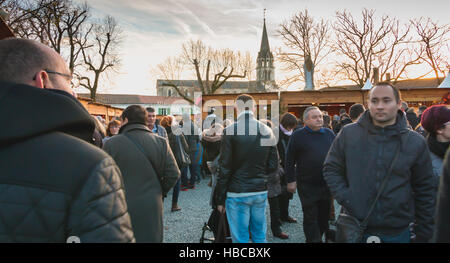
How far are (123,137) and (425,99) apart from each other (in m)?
19.0

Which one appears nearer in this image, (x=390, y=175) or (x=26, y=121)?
(x=26, y=121)

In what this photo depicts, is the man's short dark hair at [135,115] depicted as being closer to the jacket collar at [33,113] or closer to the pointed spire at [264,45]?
the jacket collar at [33,113]

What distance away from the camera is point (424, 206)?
2.29m

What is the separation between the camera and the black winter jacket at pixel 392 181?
89.5 inches

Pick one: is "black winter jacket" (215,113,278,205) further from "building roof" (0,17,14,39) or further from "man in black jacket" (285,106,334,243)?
"building roof" (0,17,14,39)

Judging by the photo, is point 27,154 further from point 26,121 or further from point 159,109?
point 159,109

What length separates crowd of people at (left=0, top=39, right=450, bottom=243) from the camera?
92 cm

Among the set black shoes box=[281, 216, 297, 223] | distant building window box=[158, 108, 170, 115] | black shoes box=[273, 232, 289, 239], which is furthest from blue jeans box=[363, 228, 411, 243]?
distant building window box=[158, 108, 170, 115]

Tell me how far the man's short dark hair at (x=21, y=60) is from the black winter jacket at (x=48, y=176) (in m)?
0.15

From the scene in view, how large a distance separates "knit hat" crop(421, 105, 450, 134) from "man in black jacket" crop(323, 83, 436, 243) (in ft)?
2.79

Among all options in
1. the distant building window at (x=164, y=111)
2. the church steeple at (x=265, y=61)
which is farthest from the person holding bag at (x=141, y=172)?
the distant building window at (x=164, y=111)

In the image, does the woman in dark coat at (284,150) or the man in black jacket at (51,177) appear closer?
the man in black jacket at (51,177)

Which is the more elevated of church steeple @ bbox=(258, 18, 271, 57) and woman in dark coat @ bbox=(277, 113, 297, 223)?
church steeple @ bbox=(258, 18, 271, 57)
